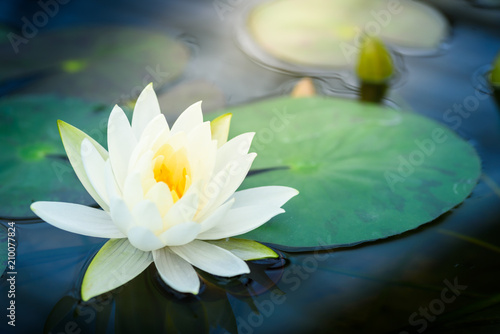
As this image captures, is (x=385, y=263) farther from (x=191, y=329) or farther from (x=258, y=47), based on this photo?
(x=258, y=47)

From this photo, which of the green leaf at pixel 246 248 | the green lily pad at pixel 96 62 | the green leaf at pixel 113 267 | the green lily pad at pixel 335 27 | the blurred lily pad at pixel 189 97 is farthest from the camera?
the green lily pad at pixel 335 27

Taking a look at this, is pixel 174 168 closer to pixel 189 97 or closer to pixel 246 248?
pixel 246 248

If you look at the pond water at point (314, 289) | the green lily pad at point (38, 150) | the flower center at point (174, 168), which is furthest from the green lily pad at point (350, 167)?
the green lily pad at point (38, 150)

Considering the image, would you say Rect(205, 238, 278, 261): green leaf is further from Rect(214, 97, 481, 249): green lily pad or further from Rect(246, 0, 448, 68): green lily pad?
Rect(246, 0, 448, 68): green lily pad

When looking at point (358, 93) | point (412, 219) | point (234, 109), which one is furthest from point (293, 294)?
point (358, 93)

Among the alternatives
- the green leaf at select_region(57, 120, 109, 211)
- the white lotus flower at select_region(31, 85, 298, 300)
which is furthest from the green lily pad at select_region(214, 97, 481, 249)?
the green leaf at select_region(57, 120, 109, 211)

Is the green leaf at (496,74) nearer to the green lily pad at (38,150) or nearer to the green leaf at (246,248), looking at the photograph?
the green leaf at (246,248)

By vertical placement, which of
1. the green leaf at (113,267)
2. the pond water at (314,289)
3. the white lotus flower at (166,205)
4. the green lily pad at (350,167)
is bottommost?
the pond water at (314,289)
